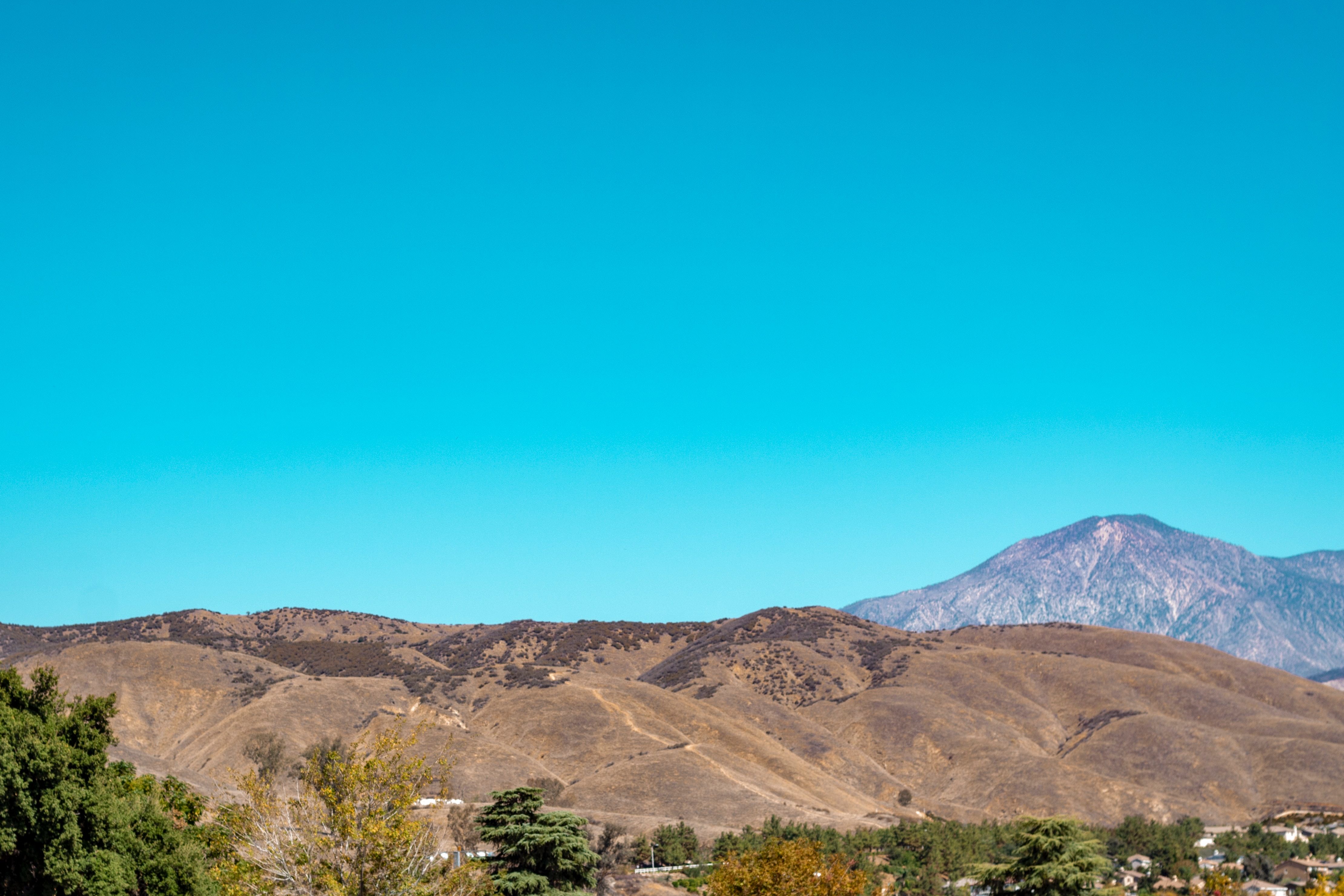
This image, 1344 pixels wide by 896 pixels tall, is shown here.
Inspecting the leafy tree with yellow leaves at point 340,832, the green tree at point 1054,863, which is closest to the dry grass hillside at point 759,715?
the green tree at point 1054,863

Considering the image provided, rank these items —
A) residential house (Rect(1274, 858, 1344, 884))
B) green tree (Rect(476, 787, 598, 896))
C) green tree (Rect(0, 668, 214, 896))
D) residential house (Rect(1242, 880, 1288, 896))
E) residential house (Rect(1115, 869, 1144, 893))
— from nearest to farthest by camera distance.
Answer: green tree (Rect(0, 668, 214, 896)) → green tree (Rect(476, 787, 598, 896)) → residential house (Rect(1242, 880, 1288, 896)) → residential house (Rect(1115, 869, 1144, 893)) → residential house (Rect(1274, 858, 1344, 884))

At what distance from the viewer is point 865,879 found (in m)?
36.8

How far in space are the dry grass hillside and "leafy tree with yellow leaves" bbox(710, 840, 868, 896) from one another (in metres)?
41.2

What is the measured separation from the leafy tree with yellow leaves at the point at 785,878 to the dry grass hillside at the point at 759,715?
41154 millimetres

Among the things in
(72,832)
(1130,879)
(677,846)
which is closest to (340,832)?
(72,832)

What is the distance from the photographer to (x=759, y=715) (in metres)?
123

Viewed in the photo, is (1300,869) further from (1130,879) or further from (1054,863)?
(1054,863)

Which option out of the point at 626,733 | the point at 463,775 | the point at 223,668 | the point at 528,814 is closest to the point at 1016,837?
the point at 528,814

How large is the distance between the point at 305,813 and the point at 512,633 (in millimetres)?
148839

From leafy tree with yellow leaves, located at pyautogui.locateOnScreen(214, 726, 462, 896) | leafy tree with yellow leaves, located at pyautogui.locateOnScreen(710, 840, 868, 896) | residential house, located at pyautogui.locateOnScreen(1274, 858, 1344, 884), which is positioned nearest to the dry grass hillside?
residential house, located at pyautogui.locateOnScreen(1274, 858, 1344, 884)

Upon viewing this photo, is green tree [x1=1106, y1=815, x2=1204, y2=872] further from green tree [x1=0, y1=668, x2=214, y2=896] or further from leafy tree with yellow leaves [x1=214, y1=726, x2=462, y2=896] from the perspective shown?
leafy tree with yellow leaves [x1=214, y1=726, x2=462, y2=896]

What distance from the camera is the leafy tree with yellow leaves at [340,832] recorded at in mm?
19656

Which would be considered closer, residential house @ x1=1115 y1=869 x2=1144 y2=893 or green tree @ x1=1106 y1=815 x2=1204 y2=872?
residential house @ x1=1115 y1=869 x2=1144 y2=893

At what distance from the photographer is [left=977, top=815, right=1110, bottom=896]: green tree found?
38.5 metres
